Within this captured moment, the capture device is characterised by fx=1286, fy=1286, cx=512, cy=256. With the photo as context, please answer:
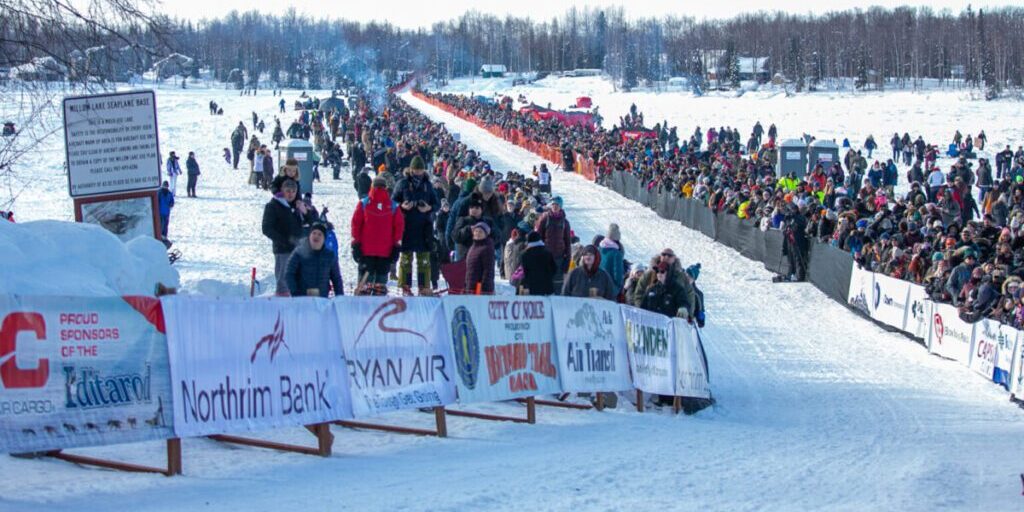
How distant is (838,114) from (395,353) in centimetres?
7608

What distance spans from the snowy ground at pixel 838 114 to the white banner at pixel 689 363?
146 feet

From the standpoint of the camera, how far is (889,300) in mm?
19891

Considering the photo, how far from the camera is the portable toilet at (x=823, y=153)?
38.5 m

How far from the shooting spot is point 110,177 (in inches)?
381

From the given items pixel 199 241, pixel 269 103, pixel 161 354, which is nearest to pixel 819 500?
pixel 161 354

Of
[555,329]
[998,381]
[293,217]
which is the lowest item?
[998,381]

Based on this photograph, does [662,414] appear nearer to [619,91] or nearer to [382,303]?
[382,303]

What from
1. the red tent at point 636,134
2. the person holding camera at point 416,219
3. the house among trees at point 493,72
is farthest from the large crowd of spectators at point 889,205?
the house among trees at point 493,72

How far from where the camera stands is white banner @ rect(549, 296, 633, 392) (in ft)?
38.9

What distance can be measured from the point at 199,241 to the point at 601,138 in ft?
89.3

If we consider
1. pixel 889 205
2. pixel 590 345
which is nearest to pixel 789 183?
pixel 889 205

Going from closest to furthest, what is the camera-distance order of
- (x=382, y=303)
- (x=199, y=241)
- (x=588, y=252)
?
(x=382, y=303)
(x=588, y=252)
(x=199, y=241)

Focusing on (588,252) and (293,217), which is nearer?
(293,217)

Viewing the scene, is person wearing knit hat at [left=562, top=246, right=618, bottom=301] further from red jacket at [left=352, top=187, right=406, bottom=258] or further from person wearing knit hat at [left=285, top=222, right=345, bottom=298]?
person wearing knit hat at [left=285, top=222, right=345, bottom=298]
